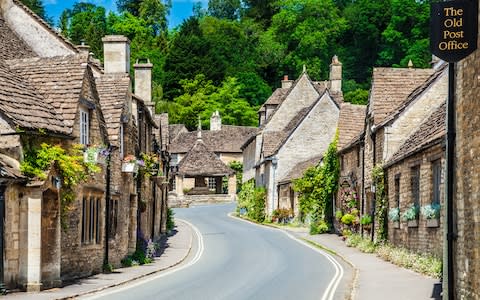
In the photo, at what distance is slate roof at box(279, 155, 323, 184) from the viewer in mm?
53744

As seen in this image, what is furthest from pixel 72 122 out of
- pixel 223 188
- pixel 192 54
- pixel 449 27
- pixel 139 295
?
pixel 192 54

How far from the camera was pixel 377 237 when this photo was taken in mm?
30734

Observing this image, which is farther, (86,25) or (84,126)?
(86,25)

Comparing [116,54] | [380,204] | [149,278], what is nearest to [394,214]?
Answer: [380,204]

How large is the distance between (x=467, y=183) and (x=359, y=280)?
28.3 ft

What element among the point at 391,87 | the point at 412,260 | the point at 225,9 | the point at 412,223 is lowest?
the point at 412,260

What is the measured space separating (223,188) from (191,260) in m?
60.8

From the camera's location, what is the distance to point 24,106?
19781 millimetres

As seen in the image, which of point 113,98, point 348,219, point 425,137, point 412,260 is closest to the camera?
point 412,260

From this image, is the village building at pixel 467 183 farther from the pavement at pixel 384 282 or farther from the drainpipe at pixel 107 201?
the drainpipe at pixel 107 201

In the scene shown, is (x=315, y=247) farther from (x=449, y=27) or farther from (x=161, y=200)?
(x=449, y=27)

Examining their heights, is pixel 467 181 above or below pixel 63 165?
below

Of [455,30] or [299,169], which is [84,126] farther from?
[299,169]

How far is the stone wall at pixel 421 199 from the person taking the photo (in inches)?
867
